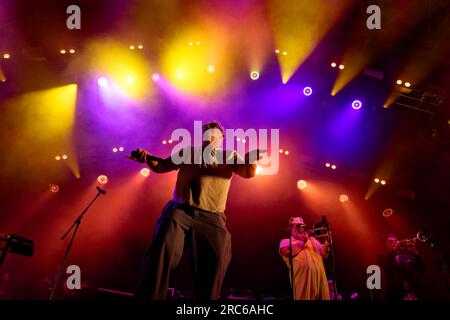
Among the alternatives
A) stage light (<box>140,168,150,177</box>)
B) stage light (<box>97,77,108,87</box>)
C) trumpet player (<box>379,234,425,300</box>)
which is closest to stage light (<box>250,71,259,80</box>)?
stage light (<box>97,77,108,87</box>)

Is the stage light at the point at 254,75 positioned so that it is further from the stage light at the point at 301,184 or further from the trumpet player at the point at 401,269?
the trumpet player at the point at 401,269

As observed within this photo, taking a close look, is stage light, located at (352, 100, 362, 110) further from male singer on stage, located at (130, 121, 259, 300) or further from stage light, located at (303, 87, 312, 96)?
male singer on stage, located at (130, 121, 259, 300)

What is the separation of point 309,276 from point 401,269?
2.78 metres

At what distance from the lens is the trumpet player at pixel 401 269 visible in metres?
6.61

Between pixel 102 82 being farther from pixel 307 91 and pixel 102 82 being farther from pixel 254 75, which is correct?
pixel 307 91

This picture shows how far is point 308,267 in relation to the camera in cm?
582

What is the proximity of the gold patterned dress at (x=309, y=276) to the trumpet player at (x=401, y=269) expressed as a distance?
1.94 metres

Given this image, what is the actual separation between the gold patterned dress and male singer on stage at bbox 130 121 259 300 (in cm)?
351

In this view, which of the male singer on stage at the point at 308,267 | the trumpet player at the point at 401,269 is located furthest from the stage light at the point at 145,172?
Answer: the trumpet player at the point at 401,269

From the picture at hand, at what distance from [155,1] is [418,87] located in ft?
20.3

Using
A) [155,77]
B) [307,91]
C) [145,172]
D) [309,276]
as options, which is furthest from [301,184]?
[155,77]

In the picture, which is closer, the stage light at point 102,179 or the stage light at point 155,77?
the stage light at point 155,77

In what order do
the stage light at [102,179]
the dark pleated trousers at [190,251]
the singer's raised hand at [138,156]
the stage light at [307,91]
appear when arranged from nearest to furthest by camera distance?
1. the dark pleated trousers at [190,251]
2. the singer's raised hand at [138,156]
3. the stage light at [307,91]
4. the stage light at [102,179]
